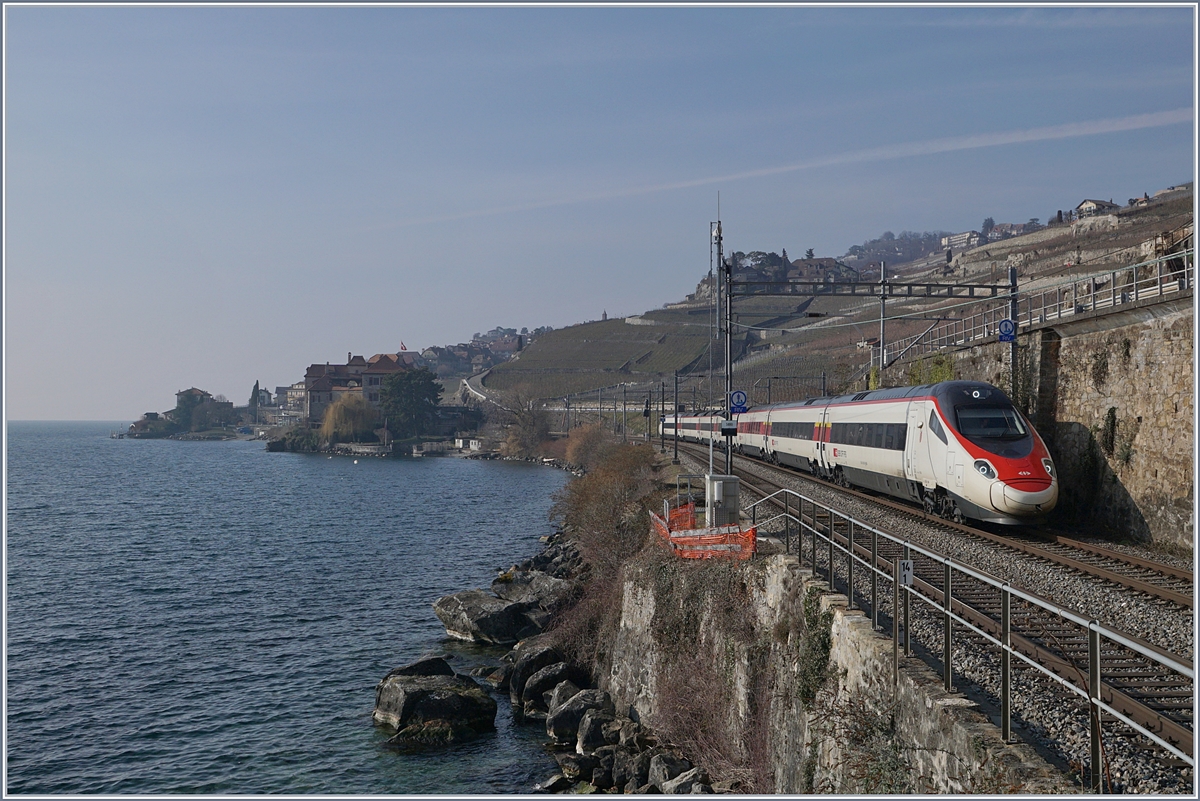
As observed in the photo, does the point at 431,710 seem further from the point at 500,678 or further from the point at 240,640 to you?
the point at 240,640

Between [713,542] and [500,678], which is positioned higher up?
[713,542]

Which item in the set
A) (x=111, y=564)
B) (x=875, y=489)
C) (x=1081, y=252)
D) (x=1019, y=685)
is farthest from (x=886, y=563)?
(x=1081, y=252)

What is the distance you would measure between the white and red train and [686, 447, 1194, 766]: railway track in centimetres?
90

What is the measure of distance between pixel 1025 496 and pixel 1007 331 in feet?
27.7

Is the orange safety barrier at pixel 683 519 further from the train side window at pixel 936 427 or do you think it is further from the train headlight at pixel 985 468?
the train headlight at pixel 985 468

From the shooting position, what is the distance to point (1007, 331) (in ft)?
81.9

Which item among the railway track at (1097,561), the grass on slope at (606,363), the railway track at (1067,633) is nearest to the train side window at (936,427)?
the railway track at (1097,561)

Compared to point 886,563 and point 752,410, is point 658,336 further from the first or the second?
point 886,563

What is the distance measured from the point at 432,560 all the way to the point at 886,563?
3286 centimetres

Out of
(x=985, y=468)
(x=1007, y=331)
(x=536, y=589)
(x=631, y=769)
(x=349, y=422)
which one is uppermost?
(x=1007, y=331)

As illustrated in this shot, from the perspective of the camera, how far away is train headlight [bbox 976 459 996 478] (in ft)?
60.3

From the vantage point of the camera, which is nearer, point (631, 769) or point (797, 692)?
point (797, 692)

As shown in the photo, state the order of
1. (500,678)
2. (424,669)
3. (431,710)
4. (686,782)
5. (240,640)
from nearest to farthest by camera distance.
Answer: (686,782), (431,710), (424,669), (500,678), (240,640)

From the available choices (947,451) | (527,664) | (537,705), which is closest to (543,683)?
(537,705)
